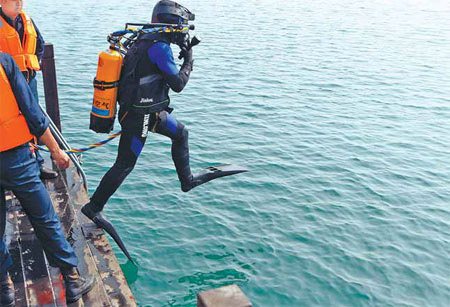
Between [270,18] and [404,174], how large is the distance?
2223 centimetres

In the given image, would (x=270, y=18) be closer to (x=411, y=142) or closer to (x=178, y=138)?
(x=411, y=142)

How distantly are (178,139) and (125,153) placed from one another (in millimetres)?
769

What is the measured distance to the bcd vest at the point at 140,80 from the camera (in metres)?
5.17

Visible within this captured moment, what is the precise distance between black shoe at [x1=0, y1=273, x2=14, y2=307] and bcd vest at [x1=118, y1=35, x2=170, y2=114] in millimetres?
2103

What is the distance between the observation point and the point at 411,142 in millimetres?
11875

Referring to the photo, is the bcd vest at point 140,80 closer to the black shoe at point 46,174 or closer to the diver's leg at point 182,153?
the diver's leg at point 182,153

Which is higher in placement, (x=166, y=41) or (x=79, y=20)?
(x=166, y=41)

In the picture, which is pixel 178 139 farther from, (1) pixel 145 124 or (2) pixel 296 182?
(2) pixel 296 182

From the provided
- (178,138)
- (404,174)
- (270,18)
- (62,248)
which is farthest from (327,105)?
(270,18)

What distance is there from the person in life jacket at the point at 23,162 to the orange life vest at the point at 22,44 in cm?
214

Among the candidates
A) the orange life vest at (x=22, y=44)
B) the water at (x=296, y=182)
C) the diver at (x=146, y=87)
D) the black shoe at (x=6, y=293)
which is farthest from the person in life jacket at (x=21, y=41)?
the water at (x=296, y=182)

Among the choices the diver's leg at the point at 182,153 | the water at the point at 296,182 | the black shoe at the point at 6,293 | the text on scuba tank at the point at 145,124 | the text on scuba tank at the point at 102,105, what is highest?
the text on scuba tank at the point at 102,105

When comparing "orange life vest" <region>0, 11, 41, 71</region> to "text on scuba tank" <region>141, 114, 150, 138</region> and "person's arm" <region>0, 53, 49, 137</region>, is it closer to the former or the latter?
"text on scuba tank" <region>141, 114, 150, 138</region>

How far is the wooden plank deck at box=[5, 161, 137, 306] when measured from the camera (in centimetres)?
436
